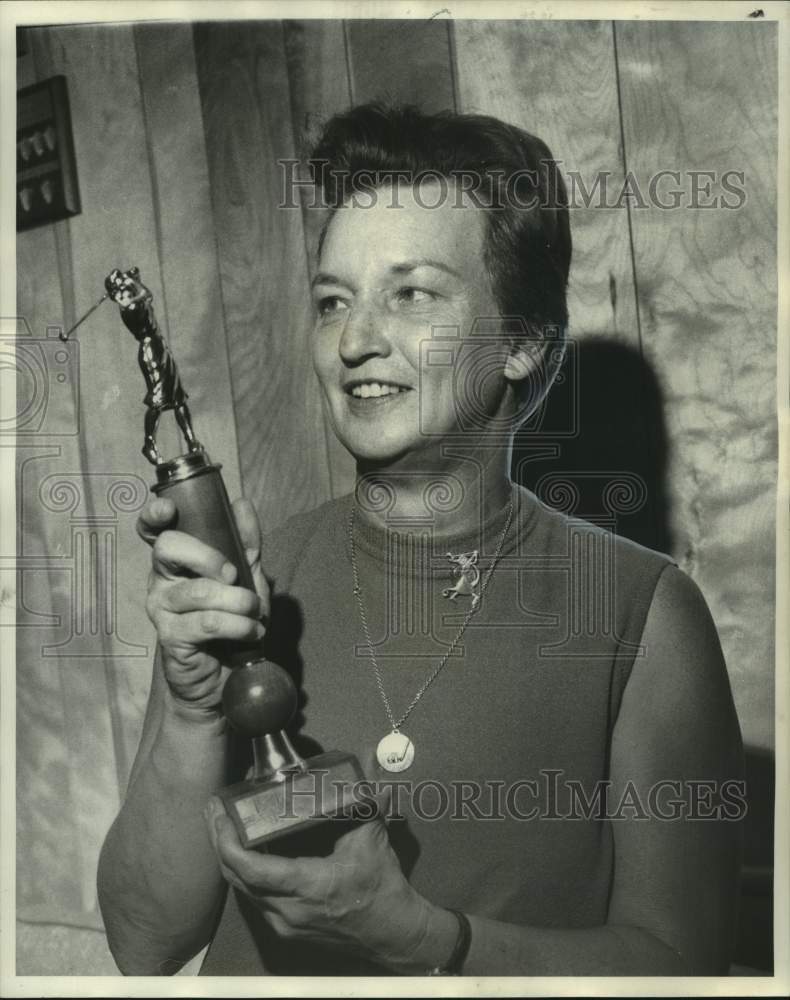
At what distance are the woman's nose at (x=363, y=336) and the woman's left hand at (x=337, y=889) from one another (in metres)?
0.49

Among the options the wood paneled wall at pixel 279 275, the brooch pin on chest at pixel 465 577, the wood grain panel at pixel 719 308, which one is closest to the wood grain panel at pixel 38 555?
the wood paneled wall at pixel 279 275

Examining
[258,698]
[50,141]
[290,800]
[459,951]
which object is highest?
[50,141]

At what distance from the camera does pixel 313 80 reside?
1.22 meters

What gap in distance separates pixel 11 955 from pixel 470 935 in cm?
54

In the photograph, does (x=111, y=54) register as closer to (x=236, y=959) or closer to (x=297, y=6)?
(x=297, y=6)

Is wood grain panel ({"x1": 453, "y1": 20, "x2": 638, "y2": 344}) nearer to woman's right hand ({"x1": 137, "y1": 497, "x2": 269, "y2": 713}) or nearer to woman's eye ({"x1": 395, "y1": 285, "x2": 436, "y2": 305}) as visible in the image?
woman's eye ({"x1": 395, "y1": 285, "x2": 436, "y2": 305})

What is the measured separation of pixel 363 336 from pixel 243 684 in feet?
1.26

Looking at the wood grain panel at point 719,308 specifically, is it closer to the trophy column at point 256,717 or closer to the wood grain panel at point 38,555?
the trophy column at point 256,717

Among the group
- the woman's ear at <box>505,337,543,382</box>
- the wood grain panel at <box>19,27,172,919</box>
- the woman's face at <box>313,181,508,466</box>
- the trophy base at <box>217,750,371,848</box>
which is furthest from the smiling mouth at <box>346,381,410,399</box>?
the trophy base at <box>217,750,371,848</box>

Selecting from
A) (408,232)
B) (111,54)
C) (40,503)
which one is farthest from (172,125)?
(40,503)

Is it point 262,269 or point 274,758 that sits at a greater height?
point 262,269

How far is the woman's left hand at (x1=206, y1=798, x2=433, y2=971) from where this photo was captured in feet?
3.56

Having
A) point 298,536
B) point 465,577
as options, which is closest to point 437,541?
point 465,577

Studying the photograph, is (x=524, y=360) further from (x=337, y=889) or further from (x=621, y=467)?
(x=337, y=889)
